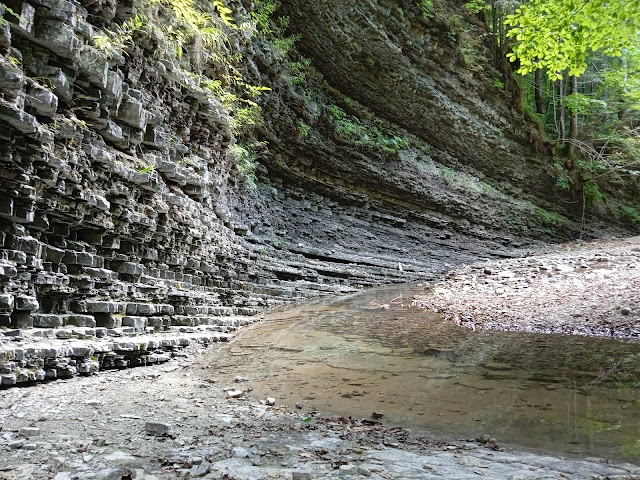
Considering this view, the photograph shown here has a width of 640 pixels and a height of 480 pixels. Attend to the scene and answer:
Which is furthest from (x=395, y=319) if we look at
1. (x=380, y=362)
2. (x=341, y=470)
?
(x=341, y=470)

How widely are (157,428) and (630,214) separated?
2580 centimetres

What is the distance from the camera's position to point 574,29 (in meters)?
7.64

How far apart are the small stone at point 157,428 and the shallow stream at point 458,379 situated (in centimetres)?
124

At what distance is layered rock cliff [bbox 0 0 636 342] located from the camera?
4.98 metres

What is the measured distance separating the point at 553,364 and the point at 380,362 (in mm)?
1969

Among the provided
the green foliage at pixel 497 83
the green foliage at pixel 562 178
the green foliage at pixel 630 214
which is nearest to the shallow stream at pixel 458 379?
the green foliage at pixel 497 83

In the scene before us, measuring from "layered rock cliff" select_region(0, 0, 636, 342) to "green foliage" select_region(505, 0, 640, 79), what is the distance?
6565 mm

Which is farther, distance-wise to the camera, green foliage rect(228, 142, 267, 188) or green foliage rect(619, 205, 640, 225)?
green foliage rect(619, 205, 640, 225)

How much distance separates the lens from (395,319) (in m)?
8.17

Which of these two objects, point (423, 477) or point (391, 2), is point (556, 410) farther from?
point (391, 2)

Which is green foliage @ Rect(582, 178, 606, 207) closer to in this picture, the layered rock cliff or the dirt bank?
the layered rock cliff

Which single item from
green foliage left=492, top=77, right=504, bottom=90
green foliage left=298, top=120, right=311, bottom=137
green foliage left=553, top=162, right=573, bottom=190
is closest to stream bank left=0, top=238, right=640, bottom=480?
green foliage left=298, top=120, right=311, bottom=137

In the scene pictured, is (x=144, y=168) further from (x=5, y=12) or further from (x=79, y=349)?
(x=79, y=349)

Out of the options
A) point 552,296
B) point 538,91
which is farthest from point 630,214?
point 552,296
